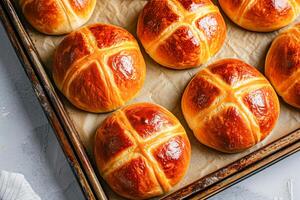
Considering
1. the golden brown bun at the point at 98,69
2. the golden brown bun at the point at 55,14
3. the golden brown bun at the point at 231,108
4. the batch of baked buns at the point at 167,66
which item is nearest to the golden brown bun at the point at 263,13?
the batch of baked buns at the point at 167,66

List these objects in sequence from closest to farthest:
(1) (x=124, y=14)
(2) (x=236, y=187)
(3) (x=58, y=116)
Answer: (3) (x=58, y=116) < (2) (x=236, y=187) < (1) (x=124, y=14)

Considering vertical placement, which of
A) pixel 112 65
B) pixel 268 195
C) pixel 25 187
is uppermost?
pixel 112 65

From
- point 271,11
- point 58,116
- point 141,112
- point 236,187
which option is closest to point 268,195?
point 236,187

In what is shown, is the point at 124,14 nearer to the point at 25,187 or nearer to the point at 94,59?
the point at 94,59

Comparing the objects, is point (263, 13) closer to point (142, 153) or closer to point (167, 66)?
point (167, 66)

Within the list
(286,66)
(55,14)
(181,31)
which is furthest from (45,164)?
(286,66)

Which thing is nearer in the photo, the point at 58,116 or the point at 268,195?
the point at 58,116

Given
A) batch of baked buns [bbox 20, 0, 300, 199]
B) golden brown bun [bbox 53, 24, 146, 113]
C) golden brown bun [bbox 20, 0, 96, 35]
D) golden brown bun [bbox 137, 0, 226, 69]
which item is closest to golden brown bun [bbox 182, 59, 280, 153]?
batch of baked buns [bbox 20, 0, 300, 199]
